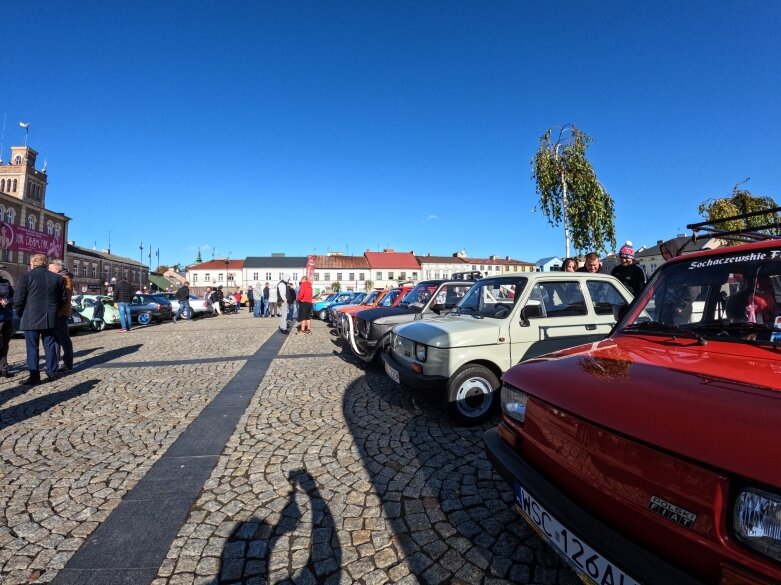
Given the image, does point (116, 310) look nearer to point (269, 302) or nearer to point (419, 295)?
point (269, 302)

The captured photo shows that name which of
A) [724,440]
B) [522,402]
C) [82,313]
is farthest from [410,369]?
[82,313]

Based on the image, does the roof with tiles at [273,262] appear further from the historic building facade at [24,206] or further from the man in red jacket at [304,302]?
the man in red jacket at [304,302]

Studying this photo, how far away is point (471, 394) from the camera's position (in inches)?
156

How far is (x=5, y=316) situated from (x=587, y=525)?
8381 millimetres

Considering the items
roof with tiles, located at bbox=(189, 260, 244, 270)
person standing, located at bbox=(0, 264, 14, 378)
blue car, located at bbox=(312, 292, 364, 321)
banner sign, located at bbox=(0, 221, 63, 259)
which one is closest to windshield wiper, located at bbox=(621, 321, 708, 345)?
person standing, located at bbox=(0, 264, 14, 378)

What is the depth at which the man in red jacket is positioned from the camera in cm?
1112

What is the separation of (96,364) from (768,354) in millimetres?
9467

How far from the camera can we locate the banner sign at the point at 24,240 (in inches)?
751

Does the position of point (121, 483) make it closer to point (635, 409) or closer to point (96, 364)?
point (635, 409)

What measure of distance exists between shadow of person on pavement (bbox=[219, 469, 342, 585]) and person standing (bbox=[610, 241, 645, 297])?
20.2 feet

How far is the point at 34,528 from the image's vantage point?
2363mm

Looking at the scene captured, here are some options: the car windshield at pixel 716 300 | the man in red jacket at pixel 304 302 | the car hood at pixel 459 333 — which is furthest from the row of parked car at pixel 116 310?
the car windshield at pixel 716 300

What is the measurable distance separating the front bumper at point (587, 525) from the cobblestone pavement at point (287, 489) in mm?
605

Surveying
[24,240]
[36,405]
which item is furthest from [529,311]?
[24,240]
